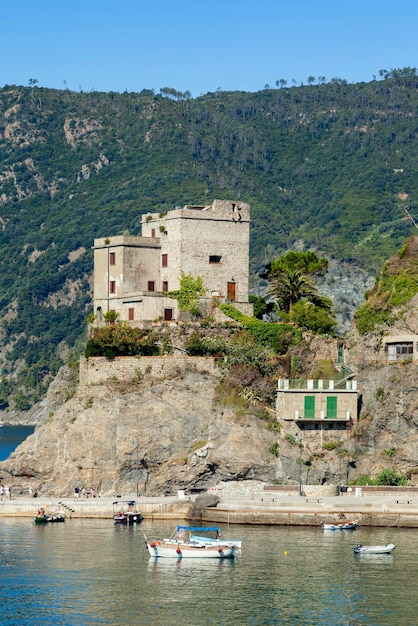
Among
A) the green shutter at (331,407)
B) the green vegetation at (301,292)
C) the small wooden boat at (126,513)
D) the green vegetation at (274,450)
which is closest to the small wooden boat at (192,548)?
the small wooden boat at (126,513)

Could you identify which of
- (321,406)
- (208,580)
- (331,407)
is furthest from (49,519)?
(331,407)

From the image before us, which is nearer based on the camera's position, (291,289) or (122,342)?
(122,342)

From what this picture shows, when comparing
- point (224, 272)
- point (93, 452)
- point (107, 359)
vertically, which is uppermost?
point (224, 272)

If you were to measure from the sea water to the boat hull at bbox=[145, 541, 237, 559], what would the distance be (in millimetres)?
367

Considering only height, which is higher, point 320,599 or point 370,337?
point 370,337

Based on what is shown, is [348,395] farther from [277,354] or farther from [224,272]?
[224,272]

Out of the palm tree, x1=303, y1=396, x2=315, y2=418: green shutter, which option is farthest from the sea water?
the palm tree

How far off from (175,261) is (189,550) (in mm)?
30449

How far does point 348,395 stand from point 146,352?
584 inches

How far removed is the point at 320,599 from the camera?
76.9 m

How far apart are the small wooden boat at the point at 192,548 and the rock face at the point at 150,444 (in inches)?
603

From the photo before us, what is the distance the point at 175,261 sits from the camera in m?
113

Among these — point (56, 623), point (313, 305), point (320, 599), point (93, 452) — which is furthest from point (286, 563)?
point (313, 305)

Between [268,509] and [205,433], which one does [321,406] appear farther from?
[268,509]
